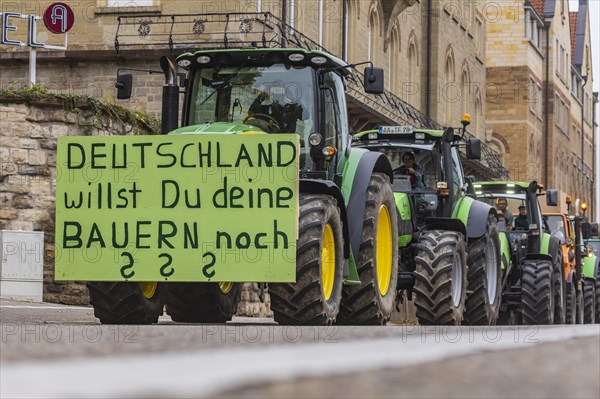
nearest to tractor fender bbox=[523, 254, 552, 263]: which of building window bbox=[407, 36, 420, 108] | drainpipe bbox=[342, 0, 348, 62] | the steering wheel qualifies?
the steering wheel

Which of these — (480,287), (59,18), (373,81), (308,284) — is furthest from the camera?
(59,18)

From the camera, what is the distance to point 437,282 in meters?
14.0

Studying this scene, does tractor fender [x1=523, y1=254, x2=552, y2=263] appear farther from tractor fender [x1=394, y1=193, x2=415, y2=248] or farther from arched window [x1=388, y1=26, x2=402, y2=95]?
arched window [x1=388, y1=26, x2=402, y2=95]

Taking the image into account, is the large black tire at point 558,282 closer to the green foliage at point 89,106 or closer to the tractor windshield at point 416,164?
the tractor windshield at point 416,164

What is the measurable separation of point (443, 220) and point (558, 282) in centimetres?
724

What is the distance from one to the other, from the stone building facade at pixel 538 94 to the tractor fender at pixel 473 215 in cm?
4979

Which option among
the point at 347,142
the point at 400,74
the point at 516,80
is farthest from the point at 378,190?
the point at 516,80

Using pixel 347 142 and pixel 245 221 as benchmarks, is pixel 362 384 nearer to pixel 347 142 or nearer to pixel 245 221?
pixel 245 221

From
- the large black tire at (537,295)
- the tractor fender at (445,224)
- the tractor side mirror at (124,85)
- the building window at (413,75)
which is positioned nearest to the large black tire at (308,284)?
the tractor side mirror at (124,85)

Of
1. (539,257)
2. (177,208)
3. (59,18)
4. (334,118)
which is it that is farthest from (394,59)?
(177,208)

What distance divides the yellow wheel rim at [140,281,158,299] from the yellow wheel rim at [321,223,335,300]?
1644 mm

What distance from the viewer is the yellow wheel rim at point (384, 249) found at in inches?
493

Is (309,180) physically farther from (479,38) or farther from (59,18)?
(479,38)

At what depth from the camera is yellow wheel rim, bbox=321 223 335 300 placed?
10.7 meters
